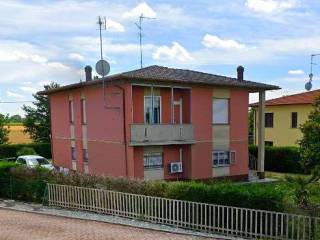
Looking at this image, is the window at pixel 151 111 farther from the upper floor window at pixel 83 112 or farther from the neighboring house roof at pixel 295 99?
the neighboring house roof at pixel 295 99

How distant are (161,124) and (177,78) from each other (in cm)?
272

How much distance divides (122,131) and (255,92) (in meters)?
10.1

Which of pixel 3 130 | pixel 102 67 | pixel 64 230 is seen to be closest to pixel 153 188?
pixel 64 230

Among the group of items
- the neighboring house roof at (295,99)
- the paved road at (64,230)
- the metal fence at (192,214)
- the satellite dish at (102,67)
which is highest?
the satellite dish at (102,67)

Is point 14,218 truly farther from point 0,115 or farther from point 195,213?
point 0,115

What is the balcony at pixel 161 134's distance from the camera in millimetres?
20391

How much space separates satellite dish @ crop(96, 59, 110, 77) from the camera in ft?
66.3

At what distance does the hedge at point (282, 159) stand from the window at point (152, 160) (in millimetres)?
11929

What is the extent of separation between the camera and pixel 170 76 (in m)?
22.0

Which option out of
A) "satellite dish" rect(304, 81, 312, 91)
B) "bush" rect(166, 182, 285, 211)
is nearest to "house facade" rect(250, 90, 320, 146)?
"satellite dish" rect(304, 81, 312, 91)

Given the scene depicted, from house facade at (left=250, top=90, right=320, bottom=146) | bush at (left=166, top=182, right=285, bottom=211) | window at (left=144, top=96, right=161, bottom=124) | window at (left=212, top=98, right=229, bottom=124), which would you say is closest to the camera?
bush at (left=166, top=182, right=285, bottom=211)

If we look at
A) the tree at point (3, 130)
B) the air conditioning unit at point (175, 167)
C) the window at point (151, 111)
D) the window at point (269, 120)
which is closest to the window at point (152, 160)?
the air conditioning unit at point (175, 167)

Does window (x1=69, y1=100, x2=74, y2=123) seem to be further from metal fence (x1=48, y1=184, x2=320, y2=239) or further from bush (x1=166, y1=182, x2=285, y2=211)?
bush (x1=166, y1=182, x2=285, y2=211)

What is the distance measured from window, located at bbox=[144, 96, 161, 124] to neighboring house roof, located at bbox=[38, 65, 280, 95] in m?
1.38
